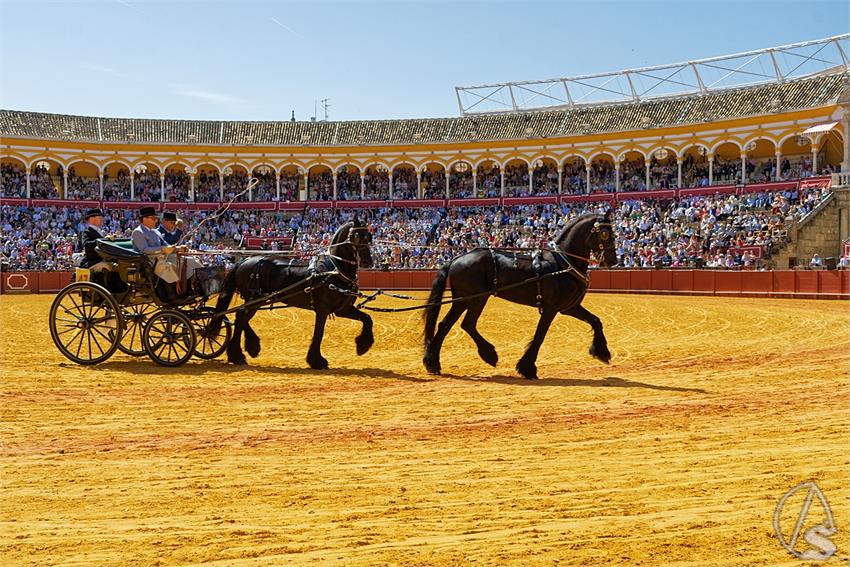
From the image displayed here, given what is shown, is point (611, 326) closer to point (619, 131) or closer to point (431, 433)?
point (431, 433)

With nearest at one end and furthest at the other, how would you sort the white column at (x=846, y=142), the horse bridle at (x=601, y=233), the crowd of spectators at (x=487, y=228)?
1. the horse bridle at (x=601, y=233)
2. the crowd of spectators at (x=487, y=228)
3. the white column at (x=846, y=142)

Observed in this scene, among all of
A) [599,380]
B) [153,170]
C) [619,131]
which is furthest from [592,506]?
[153,170]

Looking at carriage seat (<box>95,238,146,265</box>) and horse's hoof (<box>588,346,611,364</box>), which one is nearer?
carriage seat (<box>95,238,146,265</box>)

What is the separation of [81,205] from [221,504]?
45812 millimetres

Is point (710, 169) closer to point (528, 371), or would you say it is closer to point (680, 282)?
point (680, 282)

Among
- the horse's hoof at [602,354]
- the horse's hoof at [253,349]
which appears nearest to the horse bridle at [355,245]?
the horse's hoof at [253,349]

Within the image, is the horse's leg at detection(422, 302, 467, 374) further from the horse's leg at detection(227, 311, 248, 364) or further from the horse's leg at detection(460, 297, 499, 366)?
the horse's leg at detection(227, 311, 248, 364)

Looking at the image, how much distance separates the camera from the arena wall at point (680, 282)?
1046 inches

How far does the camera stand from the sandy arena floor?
411cm

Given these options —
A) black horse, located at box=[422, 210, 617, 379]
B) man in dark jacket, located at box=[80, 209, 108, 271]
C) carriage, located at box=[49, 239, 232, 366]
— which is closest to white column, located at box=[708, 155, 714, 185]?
black horse, located at box=[422, 210, 617, 379]

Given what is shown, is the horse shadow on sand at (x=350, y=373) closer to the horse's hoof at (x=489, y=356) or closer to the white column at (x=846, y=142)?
the horse's hoof at (x=489, y=356)
